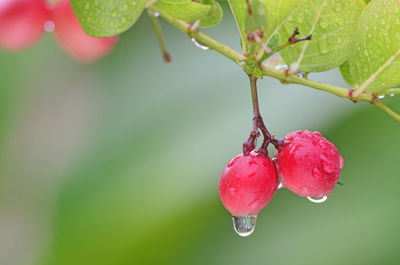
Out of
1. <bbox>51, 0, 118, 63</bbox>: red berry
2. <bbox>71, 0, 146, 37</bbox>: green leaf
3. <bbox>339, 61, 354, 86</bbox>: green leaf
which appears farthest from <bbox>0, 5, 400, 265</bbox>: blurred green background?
<bbox>71, 0, 146, 37</bbox>: green leaf

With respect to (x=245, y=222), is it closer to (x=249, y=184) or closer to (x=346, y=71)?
(x=249, y=184)

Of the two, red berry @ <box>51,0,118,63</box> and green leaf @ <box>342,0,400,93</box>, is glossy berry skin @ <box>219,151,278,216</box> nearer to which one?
green leaf @ <box>342,0,400,93</box>

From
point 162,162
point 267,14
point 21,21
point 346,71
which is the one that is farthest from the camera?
point 162,162

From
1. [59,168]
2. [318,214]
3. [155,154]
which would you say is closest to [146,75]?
[155,154]

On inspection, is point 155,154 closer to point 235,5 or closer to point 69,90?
point 69,90

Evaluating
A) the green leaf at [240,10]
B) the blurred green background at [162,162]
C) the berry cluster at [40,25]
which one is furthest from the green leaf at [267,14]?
the blurred green background at [162,162]

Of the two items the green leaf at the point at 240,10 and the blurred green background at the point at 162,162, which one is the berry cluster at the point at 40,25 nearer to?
the green leaf at the point at 240,10

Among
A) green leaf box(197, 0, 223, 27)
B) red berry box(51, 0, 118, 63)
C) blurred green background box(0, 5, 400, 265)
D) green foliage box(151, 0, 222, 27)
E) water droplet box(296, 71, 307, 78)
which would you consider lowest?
blurred green background box(0, 5, 400, 265)

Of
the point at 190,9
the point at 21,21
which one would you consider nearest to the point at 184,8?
the point at 190,9
